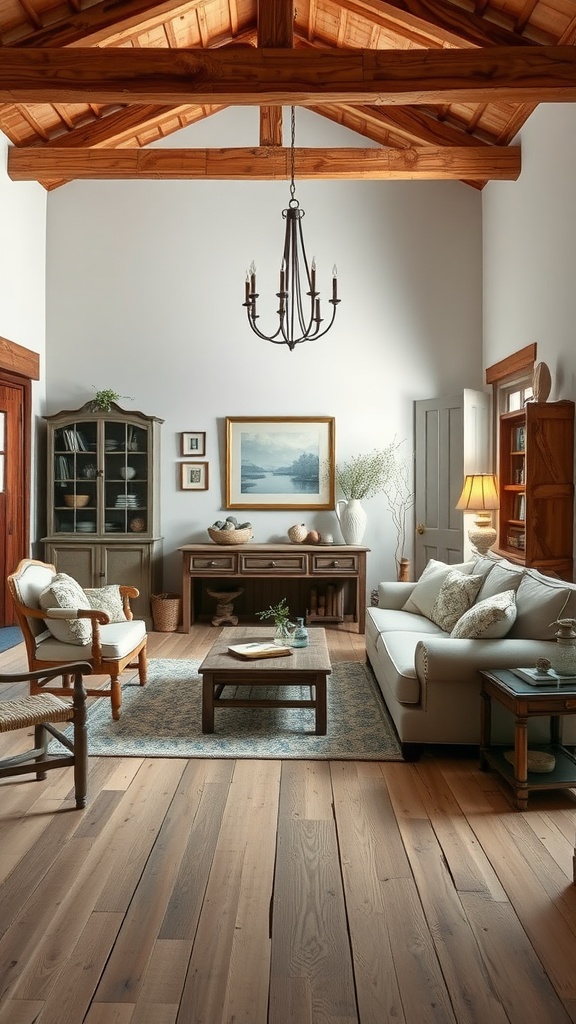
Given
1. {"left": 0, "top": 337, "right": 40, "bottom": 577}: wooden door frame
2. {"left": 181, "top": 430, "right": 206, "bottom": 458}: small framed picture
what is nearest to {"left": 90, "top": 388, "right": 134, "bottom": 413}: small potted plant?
{"left": 0, "top": 337, "right": 40, "bottom": 577}: wooden door frame

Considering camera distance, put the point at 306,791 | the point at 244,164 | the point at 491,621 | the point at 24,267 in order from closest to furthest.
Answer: the point at 306,791
the point at 491,621
the point at 244,164
the point at 24,267

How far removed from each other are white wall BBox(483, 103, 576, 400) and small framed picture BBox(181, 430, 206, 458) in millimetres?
2845

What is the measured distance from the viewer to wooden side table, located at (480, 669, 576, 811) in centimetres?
322

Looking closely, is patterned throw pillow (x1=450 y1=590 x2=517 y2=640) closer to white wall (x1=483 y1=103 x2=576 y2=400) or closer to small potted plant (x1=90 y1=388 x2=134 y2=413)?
white wall (x1=483 y1=103 x2=576 y2=400)

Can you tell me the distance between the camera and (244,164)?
672 cm

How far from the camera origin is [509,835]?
9.90 feet

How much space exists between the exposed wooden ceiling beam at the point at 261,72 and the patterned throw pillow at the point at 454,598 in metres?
2.92

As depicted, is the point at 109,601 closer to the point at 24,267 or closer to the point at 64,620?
the point at 64,620

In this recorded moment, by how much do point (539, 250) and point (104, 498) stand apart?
4268mm

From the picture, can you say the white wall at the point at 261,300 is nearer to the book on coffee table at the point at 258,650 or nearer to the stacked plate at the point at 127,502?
the stacked plate at the point at 127,502

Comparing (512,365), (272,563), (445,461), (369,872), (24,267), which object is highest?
(24,267)

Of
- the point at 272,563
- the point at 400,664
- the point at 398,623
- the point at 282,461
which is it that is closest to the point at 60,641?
the point at 400,664

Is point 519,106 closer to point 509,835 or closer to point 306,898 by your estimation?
point 509,835

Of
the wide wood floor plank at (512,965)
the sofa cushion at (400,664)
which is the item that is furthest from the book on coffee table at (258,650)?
the wide wood floor plank at (512,965)
